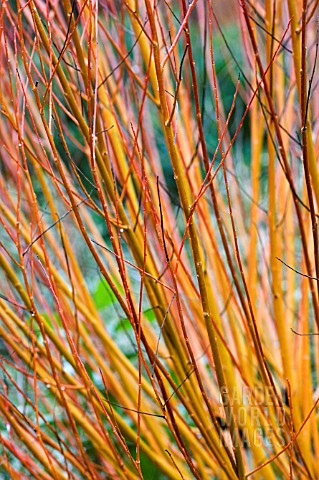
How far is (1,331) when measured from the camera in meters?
1.24

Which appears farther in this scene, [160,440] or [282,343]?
[160,440]

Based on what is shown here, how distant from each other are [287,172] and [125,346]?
7.19ft

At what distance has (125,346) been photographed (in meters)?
3.14

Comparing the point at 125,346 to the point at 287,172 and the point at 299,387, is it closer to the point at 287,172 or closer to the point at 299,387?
the point at 299,387

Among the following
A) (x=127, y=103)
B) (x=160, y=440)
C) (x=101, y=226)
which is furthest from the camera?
(x=101, y=226)

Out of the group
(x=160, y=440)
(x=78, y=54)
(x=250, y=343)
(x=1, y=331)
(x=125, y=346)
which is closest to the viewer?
(x=78, y=54)

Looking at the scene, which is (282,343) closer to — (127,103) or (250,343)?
(250,343)

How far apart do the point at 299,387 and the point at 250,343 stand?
262 mm

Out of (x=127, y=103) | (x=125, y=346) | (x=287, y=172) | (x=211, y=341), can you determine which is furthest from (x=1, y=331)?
(x=125, y=346)

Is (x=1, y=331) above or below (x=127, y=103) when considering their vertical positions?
below

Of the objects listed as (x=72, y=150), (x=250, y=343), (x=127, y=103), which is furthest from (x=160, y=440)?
(x=72, y=150)

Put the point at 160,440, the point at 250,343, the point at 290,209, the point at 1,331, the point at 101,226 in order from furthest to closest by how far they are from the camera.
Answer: the point at 101,226 → the point at 290,209 → the point at 160,440 → the point at 250,343 → the point at 1,331

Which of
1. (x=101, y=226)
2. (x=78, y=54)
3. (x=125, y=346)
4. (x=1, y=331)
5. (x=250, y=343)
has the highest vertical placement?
(x=101, y=226)

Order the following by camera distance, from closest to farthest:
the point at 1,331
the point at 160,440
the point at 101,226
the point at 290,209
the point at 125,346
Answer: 1. the point at 1,331
2. the point at 160,440
3. the point at 290,209
4. the point at 125,346
5. the point at 101,226
